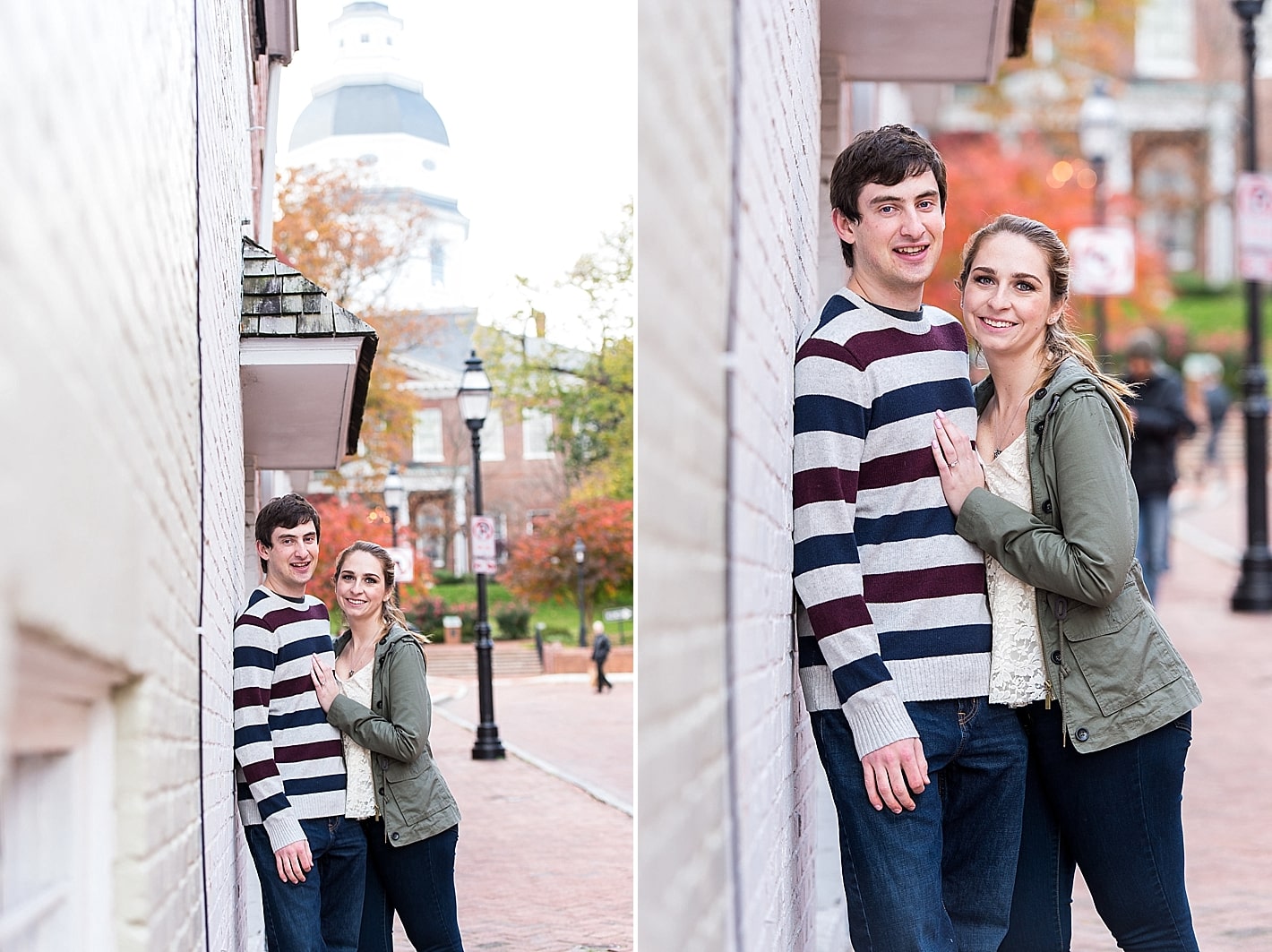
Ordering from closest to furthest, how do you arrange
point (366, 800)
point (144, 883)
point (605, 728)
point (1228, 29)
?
point (144, 883) < point (366, 800) < point (605, 728) < point (1228, 29)

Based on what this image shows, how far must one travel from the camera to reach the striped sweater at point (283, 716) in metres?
4.80

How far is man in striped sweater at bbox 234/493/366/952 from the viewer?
478 cm

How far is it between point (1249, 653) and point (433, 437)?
2160cm

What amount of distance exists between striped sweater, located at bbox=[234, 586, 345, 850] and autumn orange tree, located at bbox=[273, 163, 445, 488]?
2299cm

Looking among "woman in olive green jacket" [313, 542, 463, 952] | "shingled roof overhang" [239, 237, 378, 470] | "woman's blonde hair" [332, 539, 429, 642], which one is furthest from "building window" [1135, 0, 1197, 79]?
"woman in olive green jacket" [313, 542, 463, 952]

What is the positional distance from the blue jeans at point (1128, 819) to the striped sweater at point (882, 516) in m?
0.38

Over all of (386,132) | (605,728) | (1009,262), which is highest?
(386,132)

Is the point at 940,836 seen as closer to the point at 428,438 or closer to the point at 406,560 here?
the point at 406,560

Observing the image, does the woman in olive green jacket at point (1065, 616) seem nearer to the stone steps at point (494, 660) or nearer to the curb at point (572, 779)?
the curb at point (572, 779)

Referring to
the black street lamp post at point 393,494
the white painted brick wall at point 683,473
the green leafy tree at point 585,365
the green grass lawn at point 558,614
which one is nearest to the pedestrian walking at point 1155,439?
the white painted brick wall at point 683,473

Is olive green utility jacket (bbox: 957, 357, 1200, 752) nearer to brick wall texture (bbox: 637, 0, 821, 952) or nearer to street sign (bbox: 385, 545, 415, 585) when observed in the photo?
brick wall texture (bbox: 637, 0, 821, 952)

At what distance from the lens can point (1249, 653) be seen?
13609mm

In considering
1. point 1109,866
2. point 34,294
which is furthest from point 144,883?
→ point 1109,866

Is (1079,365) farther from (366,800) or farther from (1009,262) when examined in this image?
(366,800)
